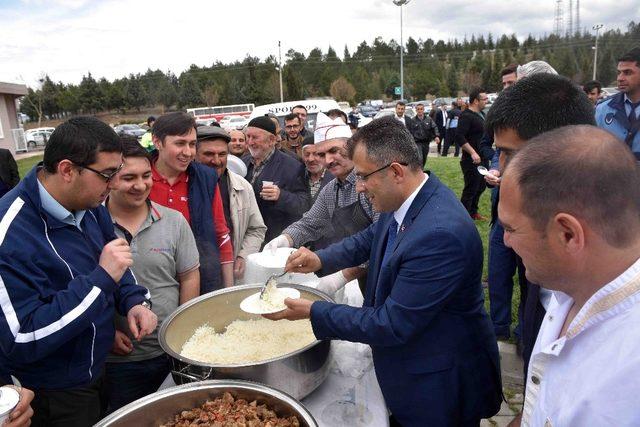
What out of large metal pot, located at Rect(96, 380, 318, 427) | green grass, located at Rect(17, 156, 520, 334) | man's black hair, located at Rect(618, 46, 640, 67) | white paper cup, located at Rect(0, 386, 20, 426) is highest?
man's black hair, located at Rect(618, 46, 640, 67)

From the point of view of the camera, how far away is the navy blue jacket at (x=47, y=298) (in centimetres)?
134

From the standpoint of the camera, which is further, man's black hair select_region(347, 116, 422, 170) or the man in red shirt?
the man in red shirt

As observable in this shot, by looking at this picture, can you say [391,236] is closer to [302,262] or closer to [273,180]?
[302,262]

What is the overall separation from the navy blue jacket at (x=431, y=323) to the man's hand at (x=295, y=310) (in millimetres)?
56

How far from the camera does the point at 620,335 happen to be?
33.0 inches

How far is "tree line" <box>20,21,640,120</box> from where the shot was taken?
45.7 meters

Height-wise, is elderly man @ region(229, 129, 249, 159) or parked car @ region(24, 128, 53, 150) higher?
parked car @ region(24, 128, 53, 150)

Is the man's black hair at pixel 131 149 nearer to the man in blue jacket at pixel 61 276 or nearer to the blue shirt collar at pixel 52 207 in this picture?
the man in blue jacket at pixel 61 276

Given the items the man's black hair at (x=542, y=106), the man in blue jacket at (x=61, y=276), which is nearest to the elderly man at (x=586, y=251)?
the man's black hair at (x=542, y=106)

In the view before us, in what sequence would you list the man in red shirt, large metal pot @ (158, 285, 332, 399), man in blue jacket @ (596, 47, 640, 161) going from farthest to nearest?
man in blue jacket @ (596, 47, 640, 161) < the man in red shirt < large metal pot @ (158, 285, 332, 399)

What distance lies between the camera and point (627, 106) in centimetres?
353

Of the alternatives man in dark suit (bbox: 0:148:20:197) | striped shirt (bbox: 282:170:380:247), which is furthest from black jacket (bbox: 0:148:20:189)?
striped shirt (bbox: 282:170:380:247)

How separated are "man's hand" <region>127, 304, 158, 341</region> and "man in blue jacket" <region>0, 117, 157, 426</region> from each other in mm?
90

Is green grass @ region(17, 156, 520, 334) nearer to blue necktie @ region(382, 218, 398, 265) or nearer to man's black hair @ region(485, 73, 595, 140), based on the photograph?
blue necktie @ region(382, 218, 398, 265)
